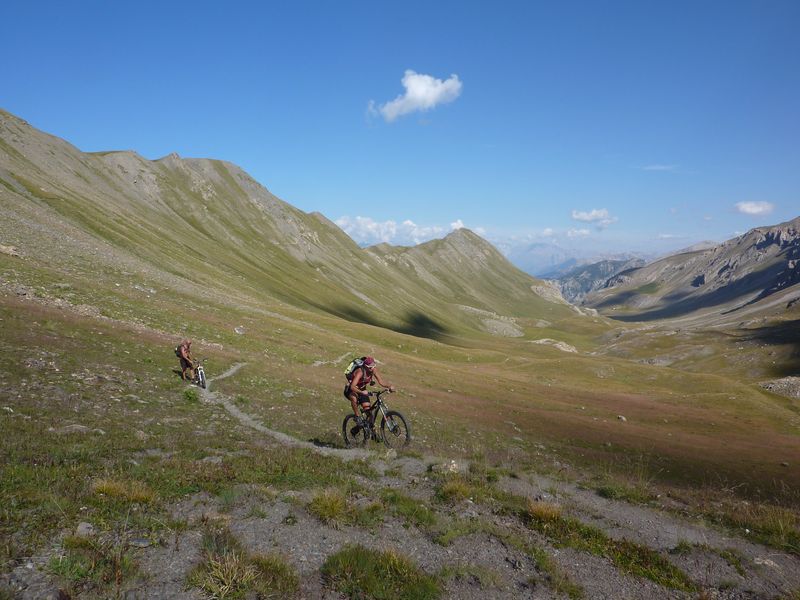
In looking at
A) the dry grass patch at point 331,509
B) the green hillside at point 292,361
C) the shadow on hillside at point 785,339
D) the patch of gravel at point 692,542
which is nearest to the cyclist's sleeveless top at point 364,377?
the green hillside at point 292,361

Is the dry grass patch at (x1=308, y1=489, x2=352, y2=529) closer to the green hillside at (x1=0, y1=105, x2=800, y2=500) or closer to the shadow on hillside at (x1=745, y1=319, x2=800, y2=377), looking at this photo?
the green hillside at (x1=0, y1=105, x2=800, y2=500)

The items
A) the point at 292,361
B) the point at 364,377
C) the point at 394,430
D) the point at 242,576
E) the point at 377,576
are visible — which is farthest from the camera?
the point at 292,361

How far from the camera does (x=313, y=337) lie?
59.4m

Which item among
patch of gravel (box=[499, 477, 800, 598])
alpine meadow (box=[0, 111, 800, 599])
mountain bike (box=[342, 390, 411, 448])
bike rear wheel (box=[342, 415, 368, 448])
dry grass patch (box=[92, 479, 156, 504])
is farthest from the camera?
bike rear wheel (box=[342, 415, 368, 448])

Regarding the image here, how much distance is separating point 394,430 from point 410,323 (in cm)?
14824

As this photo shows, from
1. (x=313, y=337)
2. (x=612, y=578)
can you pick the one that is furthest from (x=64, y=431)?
(x=313, y=337)

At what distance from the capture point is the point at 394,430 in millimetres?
19609

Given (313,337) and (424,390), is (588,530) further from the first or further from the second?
(313,337)

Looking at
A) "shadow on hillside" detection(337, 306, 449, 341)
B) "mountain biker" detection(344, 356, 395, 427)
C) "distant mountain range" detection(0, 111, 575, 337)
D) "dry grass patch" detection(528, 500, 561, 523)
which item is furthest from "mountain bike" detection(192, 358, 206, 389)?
"shadow on hillside" detection(337, 306, 449, 341)

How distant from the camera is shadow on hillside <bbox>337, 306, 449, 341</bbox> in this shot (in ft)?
450

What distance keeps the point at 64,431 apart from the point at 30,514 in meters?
7.59

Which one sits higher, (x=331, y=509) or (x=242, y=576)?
(x=242, y=576)

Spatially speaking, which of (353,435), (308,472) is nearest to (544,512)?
(308,472)

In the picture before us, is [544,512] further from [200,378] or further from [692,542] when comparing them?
[200,378]
